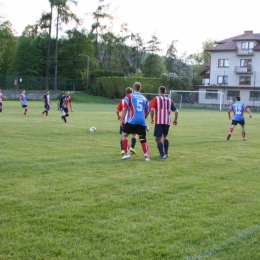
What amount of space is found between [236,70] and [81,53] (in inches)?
1021

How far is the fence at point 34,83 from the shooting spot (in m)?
52.6

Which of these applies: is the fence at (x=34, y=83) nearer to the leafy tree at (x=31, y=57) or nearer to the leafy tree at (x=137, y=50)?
the leafy tree at (x=31, y=57)

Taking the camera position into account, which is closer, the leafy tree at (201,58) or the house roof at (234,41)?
the house roof at (234,41)

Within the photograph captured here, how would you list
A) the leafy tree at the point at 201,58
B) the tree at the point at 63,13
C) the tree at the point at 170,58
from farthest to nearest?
the leafy tree at the point at 201,58
the tree at the point at 170,58
the tree at the point at 63,13

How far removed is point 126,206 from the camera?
17.6 feet

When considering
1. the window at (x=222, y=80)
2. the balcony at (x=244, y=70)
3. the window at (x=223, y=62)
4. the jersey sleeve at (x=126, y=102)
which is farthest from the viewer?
the window at (x=223, y=62)

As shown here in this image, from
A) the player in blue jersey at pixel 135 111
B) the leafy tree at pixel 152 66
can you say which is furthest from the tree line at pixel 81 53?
the player in blue jersey at pixel 135 111

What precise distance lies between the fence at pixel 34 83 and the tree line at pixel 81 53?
0.96 metres

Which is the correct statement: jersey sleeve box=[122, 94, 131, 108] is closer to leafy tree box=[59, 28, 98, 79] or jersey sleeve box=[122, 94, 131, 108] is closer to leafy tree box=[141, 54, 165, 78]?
leafy tree box=[59, 28, 98, 79]

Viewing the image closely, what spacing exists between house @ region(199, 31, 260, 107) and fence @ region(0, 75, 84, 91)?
1939 centimetres

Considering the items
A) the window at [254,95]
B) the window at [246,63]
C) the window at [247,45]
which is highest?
the window at [247,45]

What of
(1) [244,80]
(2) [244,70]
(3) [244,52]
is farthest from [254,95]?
(3) [244,52]

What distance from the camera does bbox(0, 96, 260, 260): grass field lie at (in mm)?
3992

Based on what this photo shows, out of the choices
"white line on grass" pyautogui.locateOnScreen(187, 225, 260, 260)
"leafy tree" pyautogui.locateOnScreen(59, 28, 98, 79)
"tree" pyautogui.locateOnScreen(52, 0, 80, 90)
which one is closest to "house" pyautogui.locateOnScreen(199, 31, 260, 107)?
"leafy tree" pyautogui.locateOnScreen(59, 28, 98, 79)
